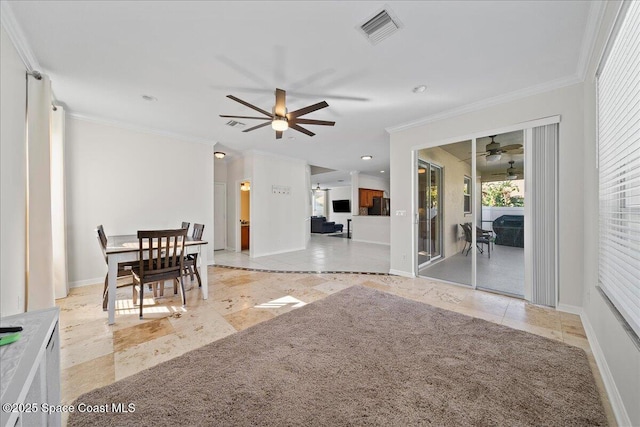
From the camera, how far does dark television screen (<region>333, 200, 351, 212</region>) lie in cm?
1358

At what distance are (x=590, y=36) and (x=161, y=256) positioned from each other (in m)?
4.77

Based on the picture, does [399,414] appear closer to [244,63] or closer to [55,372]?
[55,372]

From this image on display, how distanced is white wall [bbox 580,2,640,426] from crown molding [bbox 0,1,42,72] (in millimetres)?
4303

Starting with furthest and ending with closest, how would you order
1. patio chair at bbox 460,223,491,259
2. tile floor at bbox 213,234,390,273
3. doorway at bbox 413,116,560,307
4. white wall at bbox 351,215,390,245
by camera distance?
white wall at bbox 351,215,390,245, tile floor at bbox 213,234,390,273, patio chair at bbox 460,223,491,259, doorway at bbox 413,116,560,307

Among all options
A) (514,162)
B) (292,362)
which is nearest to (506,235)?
(514,162)

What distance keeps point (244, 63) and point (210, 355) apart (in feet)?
9.12

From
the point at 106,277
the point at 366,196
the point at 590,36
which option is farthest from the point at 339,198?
the point at 590,36

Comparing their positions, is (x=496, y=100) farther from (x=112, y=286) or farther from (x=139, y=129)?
(x=139, y=129)

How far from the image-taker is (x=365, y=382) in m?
1.69

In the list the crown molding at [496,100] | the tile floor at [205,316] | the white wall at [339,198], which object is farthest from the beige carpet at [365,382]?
the white wall at [339,198]

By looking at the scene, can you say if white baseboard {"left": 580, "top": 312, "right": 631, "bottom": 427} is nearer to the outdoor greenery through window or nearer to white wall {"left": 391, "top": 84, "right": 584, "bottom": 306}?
white wall {"left": 391, "top": 84, "right": 584, "bottom": 306}

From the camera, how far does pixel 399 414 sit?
1.43 meters

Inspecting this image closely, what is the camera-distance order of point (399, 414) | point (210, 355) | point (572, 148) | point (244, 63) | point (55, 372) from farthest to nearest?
point (572, 148), point (244, 63), point (210, 355), point (399, 414), point (55, 372)

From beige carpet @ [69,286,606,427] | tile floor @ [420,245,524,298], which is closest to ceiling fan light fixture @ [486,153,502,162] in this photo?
tile floor @ [420,245,524,298]
